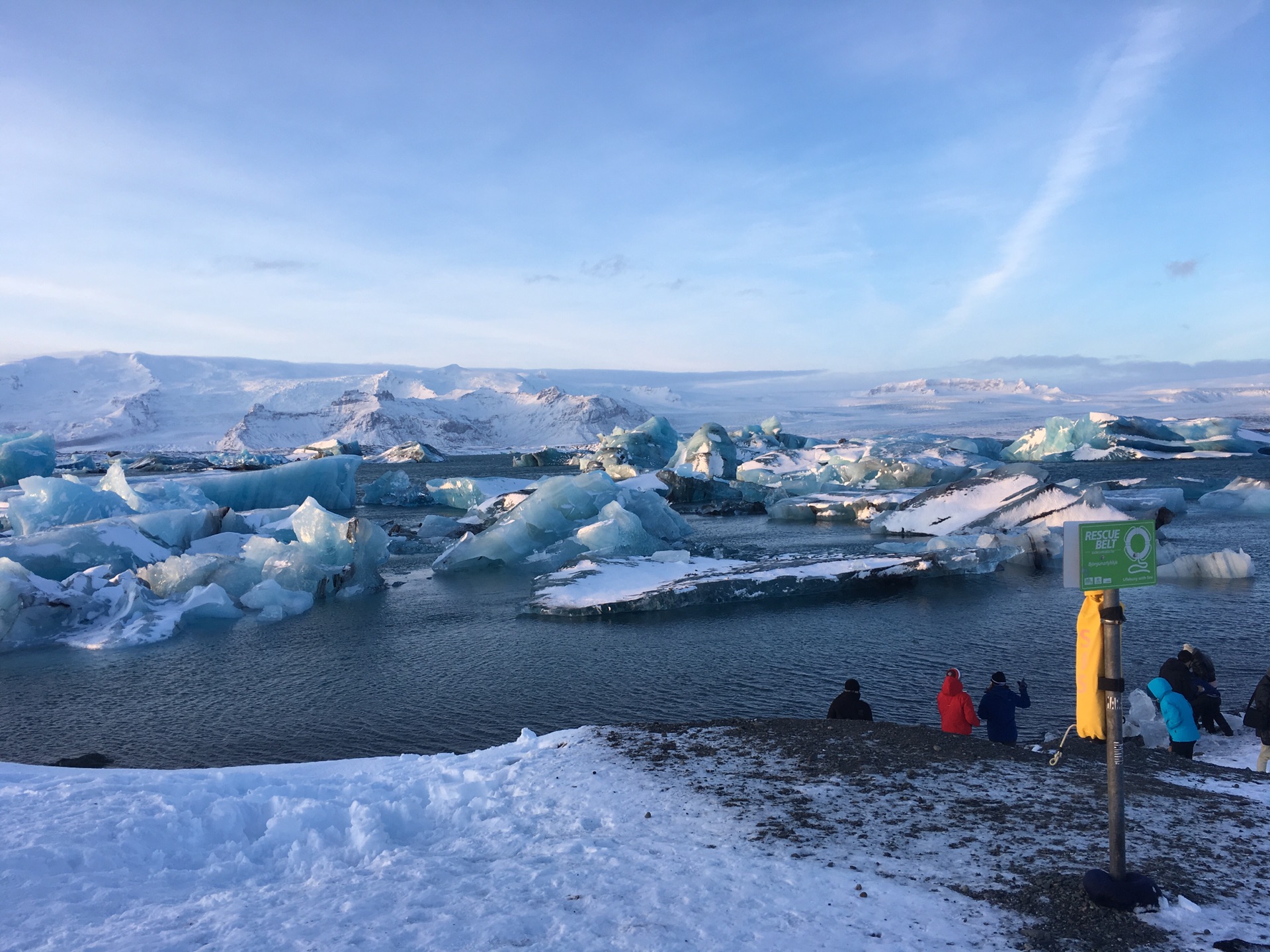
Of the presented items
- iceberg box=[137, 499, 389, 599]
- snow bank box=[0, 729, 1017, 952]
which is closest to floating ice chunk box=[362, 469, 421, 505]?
iceberg box=[137, 499, 389, 599]

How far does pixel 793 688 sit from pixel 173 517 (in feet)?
59.7

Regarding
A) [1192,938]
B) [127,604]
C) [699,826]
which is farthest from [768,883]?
[127,604]

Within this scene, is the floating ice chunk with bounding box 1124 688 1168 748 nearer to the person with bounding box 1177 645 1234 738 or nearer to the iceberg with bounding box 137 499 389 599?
the person with bounding box 1177 645 1234 738

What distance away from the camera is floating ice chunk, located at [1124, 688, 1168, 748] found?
29.1 ft

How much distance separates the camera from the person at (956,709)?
8.11m

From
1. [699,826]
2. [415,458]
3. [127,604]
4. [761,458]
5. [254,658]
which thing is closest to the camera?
[699,826]

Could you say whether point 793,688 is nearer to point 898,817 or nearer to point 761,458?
point 898,817

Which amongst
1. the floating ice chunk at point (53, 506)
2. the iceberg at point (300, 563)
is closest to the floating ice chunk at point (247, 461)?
the floating ice chunk at point (53, 506)

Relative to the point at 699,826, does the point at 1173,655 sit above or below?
below

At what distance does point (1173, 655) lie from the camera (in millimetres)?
12711

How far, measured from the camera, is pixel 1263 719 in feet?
25.0

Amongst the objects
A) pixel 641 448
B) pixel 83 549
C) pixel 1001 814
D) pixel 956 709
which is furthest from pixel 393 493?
pixel 1001 814

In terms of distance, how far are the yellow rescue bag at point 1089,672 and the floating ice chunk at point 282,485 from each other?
3100 cm

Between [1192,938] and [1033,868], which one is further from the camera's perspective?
[1033,868]
